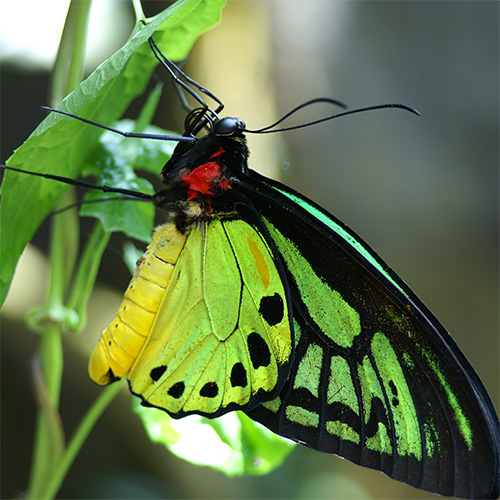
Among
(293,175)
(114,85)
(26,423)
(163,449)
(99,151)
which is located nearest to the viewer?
(114,85)

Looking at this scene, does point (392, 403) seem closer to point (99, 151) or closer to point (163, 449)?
point (99, 151)

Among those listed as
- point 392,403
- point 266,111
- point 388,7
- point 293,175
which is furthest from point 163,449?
point 388,7

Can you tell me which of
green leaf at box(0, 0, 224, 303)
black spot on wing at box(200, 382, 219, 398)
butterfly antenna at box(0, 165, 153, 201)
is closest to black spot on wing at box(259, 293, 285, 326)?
black spot on wing at box(200, 382, 219, 398)

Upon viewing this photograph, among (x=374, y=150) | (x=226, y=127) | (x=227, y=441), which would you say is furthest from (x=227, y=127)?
(x=374, y=150)

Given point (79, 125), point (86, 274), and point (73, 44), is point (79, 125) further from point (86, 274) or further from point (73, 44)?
point (86, 274)

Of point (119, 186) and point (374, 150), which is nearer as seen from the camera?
point (119, 186)

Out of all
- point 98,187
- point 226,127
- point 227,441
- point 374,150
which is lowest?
point 227,441

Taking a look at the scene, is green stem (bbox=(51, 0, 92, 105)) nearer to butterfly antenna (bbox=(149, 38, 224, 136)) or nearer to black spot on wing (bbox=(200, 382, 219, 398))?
butterfly antenna (bbox=(149, 38, 224, 136))
